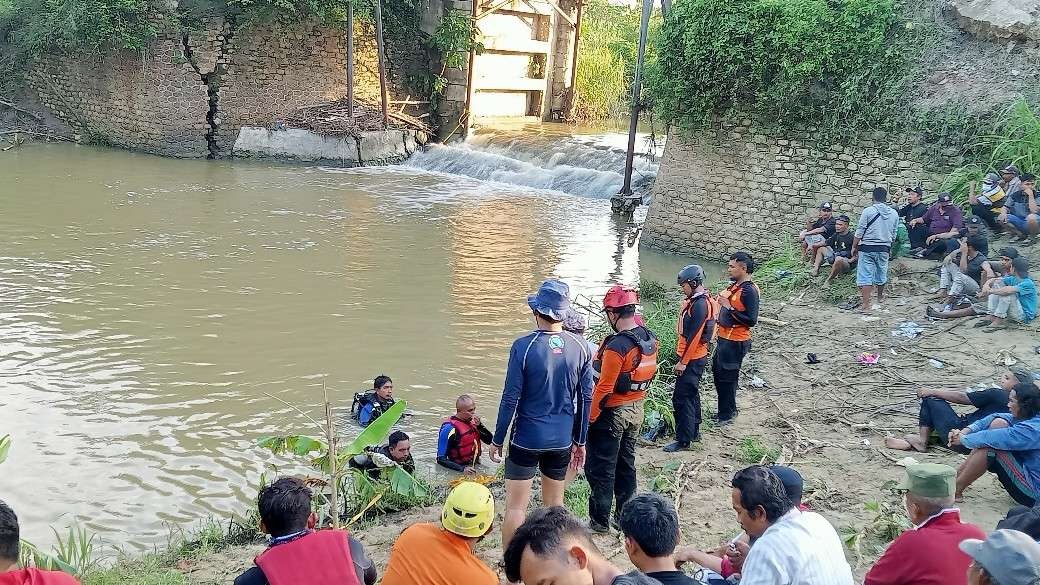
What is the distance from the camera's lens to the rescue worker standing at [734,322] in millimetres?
7477

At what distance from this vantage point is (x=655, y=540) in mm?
3316

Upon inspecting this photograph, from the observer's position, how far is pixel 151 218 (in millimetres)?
16578

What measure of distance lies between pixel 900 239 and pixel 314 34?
723 inches

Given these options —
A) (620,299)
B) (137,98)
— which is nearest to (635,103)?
(620,299)

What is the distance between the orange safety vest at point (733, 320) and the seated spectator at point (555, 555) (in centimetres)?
472

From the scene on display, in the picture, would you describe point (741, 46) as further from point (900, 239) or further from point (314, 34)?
point (314, 34)

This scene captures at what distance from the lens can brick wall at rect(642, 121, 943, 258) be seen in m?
13.4

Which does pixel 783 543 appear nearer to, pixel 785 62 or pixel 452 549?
pixel 452 549

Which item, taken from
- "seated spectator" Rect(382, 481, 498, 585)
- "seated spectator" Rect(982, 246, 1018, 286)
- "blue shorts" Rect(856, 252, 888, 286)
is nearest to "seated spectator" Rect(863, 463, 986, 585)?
"seated spectator" Rect(382, 481, 498, 585)

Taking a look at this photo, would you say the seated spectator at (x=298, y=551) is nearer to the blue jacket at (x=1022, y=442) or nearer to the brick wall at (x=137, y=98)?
the blue jacket at (x=1022, y=442)

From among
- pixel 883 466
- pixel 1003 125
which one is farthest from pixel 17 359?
pixel 1003 125

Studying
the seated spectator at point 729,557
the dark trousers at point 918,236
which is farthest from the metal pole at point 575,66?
the seated spectator at point 729,557

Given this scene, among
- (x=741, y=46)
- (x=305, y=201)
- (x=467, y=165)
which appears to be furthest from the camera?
(x=467, y=165)

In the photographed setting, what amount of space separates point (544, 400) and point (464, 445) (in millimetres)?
2522
